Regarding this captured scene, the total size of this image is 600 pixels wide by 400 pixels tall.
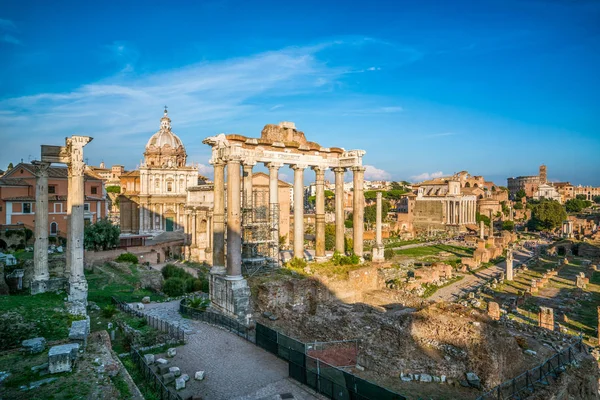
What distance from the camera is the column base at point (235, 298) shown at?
527 inches

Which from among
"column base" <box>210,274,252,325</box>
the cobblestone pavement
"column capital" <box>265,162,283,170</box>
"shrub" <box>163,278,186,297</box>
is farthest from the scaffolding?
"shrub" <box>163,278,186,297</box>

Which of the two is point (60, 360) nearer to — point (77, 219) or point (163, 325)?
point (163, 325)

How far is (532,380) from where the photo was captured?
945 centimetres


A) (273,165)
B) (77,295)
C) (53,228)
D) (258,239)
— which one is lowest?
(77,295)

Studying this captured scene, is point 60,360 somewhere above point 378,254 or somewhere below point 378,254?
below

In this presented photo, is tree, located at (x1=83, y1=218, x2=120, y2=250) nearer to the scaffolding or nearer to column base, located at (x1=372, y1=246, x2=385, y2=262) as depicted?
the scaffolding

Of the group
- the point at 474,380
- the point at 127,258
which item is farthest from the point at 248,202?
the point at 127,258

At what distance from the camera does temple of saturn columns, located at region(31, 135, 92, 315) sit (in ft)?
50.8

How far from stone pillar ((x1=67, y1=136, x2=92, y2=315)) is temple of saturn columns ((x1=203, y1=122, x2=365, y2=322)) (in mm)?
5094

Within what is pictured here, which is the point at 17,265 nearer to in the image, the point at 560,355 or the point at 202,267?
the point at 202,267

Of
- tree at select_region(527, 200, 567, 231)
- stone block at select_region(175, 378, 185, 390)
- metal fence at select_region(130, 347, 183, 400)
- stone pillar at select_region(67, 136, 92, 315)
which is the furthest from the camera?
tree at select_region(527, 200, 567, 231)

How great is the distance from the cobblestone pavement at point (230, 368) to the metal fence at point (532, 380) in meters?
3.86

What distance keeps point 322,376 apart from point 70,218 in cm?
1197

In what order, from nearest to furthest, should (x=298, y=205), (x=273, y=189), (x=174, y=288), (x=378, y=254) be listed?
(x=273, y=189) → (x=298, y=205) → (x=174, y=288) → (x=378, y=254)
